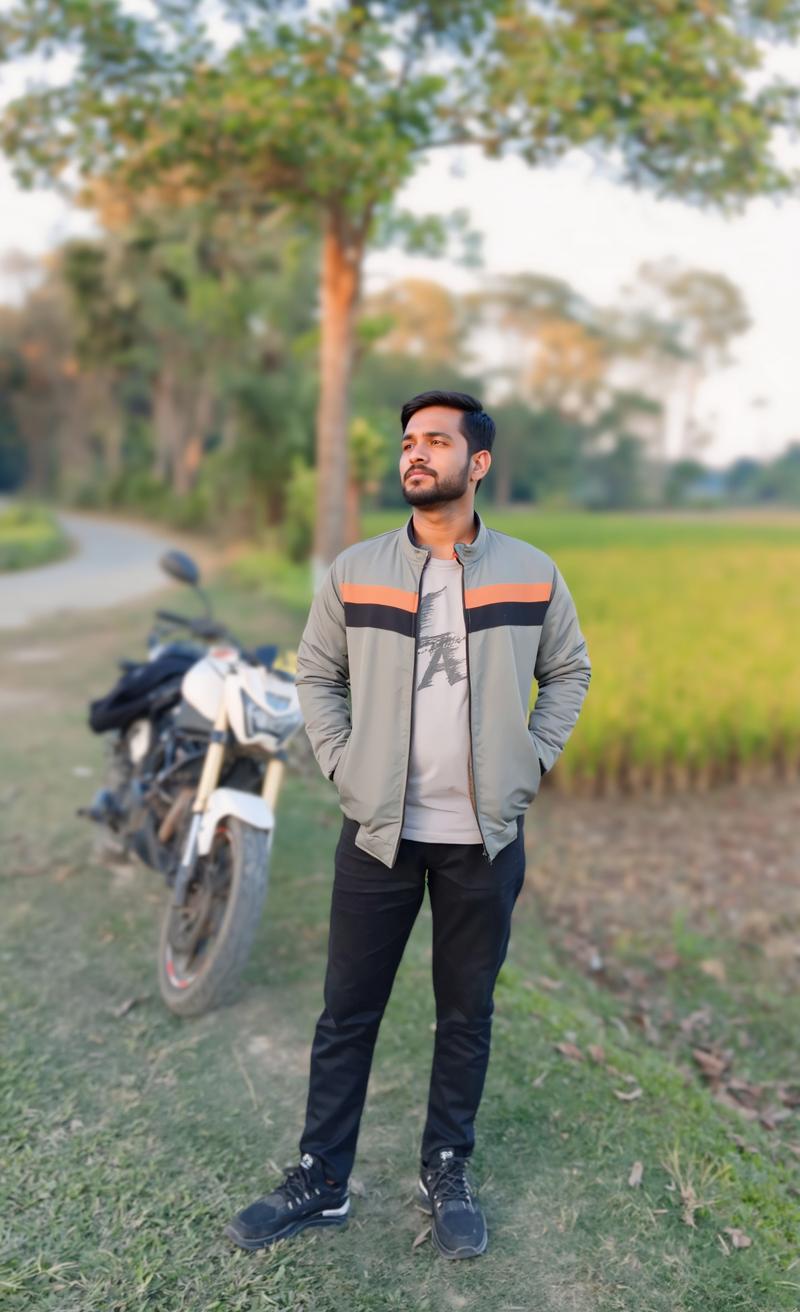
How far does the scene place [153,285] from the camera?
26703 mm

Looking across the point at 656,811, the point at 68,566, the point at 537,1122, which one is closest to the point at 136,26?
the point at 656,811

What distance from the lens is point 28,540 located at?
19.6 metres

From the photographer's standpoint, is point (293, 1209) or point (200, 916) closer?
point (293, 1209)

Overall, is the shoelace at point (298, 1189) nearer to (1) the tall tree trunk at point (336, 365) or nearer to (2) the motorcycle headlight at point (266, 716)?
(2) the motorcycle headlight at point (266, 716)

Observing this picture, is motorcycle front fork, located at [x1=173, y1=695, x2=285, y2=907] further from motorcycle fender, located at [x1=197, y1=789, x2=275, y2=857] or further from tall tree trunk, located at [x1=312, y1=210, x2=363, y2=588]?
tall tree trunk, located at [x1=312, y1=210, x2=363, y2=588]

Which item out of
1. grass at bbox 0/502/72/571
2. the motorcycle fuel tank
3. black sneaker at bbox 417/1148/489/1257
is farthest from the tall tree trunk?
grass at bbox 0/502/72/571

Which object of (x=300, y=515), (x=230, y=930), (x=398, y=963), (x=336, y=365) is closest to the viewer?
(x=398, y=963)

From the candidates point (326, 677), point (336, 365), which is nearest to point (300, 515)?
point (336, 365)

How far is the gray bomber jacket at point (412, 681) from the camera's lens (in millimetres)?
2143

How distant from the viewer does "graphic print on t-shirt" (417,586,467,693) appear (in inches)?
85.7

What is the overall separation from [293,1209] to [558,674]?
1273mm

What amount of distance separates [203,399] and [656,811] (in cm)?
3008

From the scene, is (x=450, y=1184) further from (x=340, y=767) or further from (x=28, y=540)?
(x=28, y=540)

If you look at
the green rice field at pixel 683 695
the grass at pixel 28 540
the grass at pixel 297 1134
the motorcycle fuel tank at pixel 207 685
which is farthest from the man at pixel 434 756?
the grass at pixel 28 540
